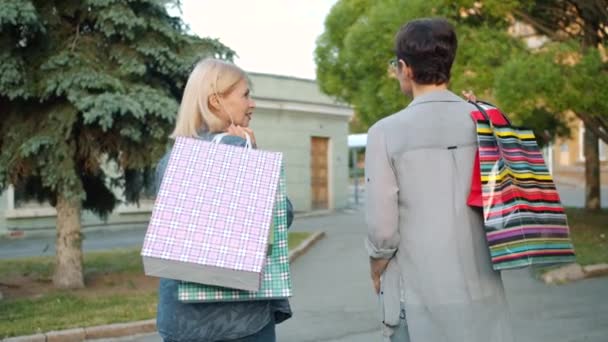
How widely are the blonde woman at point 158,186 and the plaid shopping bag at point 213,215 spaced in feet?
0.51

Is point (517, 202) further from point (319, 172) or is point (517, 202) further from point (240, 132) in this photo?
point (319, 172)

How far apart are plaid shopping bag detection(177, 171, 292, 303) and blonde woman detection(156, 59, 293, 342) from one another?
0.26 feet

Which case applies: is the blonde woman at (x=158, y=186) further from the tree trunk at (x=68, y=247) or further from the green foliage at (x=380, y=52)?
the green foliage at (x=380, y=52)

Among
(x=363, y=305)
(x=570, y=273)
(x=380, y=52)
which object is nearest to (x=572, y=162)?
(x=380, y=52)

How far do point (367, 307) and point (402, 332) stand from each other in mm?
6288

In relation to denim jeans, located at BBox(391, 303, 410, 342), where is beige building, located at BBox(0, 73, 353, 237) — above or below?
above

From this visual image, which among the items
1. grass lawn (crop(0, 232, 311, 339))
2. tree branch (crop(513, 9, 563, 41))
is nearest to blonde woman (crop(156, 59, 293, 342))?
grass lawn (crop(0, 232, 311, 339))

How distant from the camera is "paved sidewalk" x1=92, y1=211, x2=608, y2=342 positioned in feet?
24.3

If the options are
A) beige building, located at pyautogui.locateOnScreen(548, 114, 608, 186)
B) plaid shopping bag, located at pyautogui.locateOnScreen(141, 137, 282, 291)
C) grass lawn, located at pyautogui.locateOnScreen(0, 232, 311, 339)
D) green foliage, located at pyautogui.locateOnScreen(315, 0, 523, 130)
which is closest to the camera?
plaid shopping bag, located at pyautogui.locateOnScreen(141, 137, 282, 291)

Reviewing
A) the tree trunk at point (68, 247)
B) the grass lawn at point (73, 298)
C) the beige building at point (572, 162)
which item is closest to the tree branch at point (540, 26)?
the grass lawn at point (73, 298)

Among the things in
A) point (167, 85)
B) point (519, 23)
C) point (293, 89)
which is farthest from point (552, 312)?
point (293, 89)

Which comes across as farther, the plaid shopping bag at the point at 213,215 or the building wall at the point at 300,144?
the building wall at the point at 300,144

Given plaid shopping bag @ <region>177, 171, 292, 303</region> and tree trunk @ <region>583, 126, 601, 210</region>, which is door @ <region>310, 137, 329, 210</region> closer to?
tree trunk @ <region>583, 126, 601, 210</region>

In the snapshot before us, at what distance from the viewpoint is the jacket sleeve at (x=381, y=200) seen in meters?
2.74
